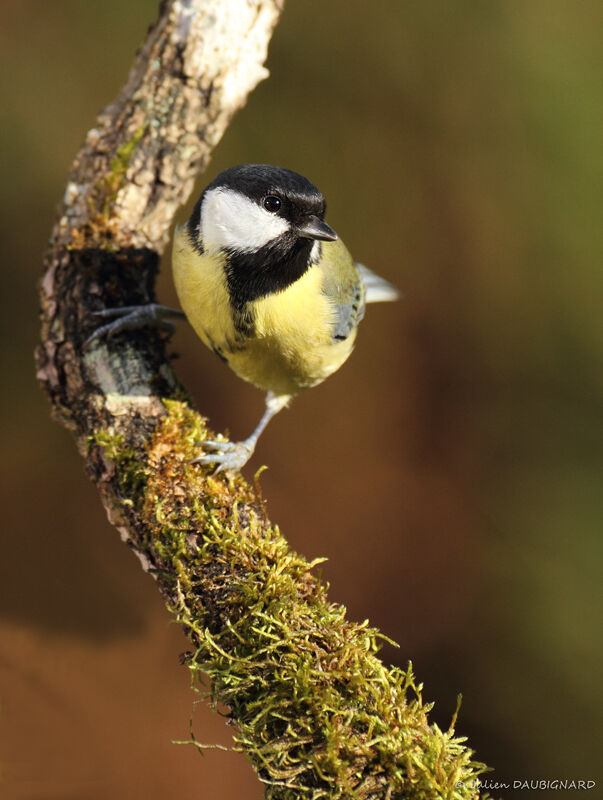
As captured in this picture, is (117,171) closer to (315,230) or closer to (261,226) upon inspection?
(261,226)

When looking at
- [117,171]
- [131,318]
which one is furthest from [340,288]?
[117,171]

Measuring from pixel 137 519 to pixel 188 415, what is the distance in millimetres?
290

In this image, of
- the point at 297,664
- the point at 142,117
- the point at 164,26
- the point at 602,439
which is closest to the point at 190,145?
the point at 142,117

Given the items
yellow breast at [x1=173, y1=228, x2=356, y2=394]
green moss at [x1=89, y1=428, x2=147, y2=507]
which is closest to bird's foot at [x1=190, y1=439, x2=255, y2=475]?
green moss at [x1=89, y1=428, x2=147, y2=507]

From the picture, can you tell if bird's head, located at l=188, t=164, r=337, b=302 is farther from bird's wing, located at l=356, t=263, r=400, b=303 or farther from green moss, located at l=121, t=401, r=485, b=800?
bird's wing, located at l=356, t=263, r=400, b=303

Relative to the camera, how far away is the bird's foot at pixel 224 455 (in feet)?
4.80

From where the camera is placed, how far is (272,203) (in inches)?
60.7

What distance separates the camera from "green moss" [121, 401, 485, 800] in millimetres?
979

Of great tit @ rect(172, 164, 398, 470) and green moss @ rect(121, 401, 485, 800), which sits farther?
great tit @ rect(172, 164, 398, 470)

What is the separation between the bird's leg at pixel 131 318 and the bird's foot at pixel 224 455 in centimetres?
38

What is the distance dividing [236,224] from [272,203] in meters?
0.10

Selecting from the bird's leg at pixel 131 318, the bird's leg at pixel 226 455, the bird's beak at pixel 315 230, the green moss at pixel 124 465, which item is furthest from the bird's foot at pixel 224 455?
the bird's beak at pixel 315 230

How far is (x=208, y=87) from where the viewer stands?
185cm

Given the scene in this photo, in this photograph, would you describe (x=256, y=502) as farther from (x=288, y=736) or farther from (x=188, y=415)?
(x=288, y=736)
